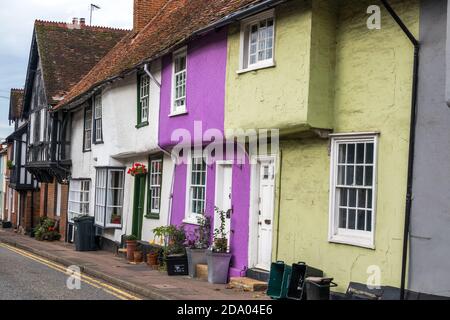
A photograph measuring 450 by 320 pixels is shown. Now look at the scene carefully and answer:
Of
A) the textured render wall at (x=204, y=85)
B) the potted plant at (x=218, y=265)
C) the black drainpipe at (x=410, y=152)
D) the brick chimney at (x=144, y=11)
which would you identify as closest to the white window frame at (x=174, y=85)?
the textured render wall at (x=204, y=85)

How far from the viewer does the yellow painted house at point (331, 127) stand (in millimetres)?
9281

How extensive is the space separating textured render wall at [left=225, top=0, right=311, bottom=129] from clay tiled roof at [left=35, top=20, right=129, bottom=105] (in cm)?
1570

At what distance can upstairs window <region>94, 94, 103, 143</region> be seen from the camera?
828 inches

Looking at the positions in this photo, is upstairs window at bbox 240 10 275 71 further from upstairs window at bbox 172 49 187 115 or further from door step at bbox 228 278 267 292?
door step at bbox 228 278 267 292

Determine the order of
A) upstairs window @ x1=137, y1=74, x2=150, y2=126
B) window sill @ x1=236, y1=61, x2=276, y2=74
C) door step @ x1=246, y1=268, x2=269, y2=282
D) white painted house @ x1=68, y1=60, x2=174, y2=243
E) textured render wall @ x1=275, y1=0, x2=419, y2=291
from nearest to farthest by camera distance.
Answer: textured render wall @ x1=275, y1=0, x2=419, y2=291, window sill @ x1=236, y1=61, x2=276, y2=74, door step @ x1=246, y1=268, x2=269, y2=282, white painted house @ x1=68, y1=60, x2=174, y2=243, upstairs window @ x1=137, y1=74, x2=150, y2=126

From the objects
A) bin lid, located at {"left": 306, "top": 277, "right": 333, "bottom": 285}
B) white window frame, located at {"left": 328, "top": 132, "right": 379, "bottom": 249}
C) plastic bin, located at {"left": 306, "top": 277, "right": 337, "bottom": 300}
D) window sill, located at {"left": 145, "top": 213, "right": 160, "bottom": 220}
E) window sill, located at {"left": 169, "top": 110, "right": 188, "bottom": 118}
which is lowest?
plastic bin, located at {"left": 306, "top": 277, "right": 337, "bottom": 300}

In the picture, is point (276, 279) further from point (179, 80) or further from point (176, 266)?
point (179, 80)

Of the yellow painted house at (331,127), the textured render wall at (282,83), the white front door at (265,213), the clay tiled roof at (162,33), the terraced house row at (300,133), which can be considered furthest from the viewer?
the clay tiled roof at (162,33)

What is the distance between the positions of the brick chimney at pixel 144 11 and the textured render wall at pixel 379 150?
44.5ft

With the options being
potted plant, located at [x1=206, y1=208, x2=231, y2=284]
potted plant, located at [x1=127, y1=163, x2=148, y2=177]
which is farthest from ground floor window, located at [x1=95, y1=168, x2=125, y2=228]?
potted plant, located at [x1=206, y1=208, x2=231, y2=284]

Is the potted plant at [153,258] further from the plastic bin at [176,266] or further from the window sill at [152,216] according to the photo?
the plastic bin at [176,266]

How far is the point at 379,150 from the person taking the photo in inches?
374

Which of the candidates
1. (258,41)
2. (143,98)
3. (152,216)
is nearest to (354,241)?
(258,41)

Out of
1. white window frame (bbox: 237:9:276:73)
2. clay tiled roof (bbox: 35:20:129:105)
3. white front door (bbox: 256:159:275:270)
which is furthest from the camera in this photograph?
clay tiled roof (bbox: 35:20:129:105)
